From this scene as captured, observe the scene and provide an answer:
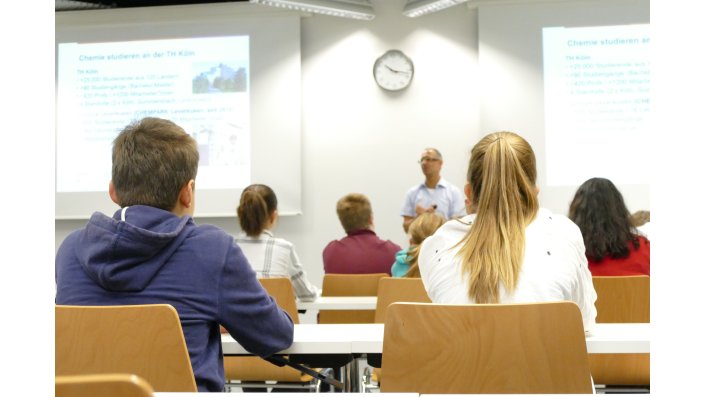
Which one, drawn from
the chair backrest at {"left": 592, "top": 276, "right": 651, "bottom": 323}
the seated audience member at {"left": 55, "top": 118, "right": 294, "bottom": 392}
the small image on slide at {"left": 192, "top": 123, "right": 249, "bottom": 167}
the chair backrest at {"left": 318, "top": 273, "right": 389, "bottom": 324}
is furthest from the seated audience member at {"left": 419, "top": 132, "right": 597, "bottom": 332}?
the small image on slide at {"left": 192, "top": 123, "right": 249, "bottom": 167}

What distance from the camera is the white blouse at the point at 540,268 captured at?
196cm

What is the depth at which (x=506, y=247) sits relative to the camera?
197cm

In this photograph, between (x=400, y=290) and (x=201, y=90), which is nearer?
(x=400, y=290)

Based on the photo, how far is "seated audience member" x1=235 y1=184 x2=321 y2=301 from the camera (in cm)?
386

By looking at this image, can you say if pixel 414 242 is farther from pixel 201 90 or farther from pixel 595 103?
pixel 201 90

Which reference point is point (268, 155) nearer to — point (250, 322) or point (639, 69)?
point (639, 69)

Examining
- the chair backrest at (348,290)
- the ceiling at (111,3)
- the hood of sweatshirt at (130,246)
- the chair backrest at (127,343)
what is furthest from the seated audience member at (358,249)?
the ceiling at (111,3)

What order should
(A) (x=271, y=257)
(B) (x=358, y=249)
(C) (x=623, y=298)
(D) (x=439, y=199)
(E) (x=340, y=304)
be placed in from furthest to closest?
(D) (x=439, y=199) < (B) (x=358, y=249) < (A) (x=271, y=257) < (E) (x=340, y=304) < (C) (x=623, y=298)

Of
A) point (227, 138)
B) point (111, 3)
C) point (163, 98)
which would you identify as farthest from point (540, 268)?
point (111, 3)

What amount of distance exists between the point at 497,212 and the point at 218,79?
565 cm

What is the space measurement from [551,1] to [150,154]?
571cm

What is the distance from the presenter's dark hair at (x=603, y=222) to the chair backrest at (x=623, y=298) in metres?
0.41

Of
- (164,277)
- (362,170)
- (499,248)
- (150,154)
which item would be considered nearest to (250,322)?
(164,277)

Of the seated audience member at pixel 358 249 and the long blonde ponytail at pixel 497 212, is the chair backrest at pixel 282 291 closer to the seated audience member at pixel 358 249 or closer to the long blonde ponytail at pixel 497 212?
the long blonde ponytail at pixel 497 212
